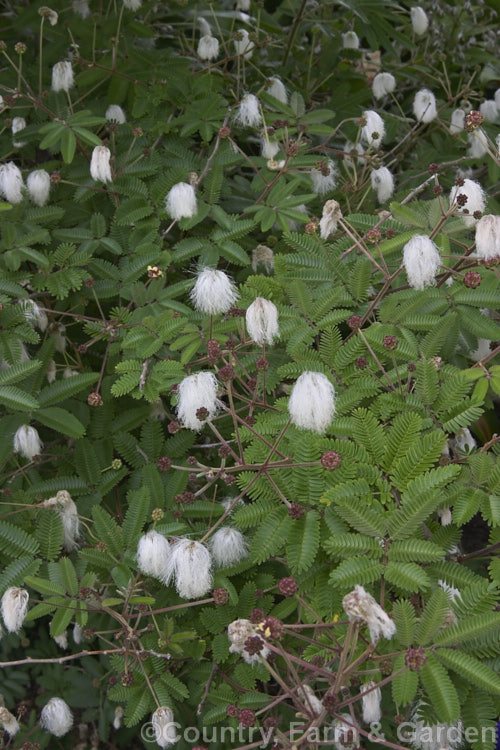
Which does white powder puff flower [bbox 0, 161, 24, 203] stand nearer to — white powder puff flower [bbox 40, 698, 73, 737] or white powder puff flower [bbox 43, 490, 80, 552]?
white powder puff flower [bbox 43, 490, 80, 552]

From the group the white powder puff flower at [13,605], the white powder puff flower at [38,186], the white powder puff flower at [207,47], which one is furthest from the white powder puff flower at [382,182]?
the white powder puff flower at [13,605]

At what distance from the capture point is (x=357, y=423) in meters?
2.23

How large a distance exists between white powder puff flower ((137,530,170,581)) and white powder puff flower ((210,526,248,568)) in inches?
6.6

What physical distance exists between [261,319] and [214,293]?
0.29 metres

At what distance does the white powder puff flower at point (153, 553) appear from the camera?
2352 mm

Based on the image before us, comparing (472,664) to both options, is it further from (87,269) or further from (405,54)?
(405,54)

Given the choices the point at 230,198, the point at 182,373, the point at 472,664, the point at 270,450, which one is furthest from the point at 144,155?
the point at 472,664

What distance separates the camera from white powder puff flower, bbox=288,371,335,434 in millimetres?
2170

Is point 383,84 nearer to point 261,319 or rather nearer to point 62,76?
point 62,76

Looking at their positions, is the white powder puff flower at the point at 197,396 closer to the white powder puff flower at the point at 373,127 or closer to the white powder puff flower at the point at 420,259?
the white powder puff flower at the point at 420,259

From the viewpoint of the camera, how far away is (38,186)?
126 inches

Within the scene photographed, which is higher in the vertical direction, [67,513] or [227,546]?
[227,546]

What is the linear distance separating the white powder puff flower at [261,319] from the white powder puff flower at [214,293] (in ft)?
0.82

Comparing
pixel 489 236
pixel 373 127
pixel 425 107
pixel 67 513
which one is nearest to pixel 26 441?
pixel 67 513
